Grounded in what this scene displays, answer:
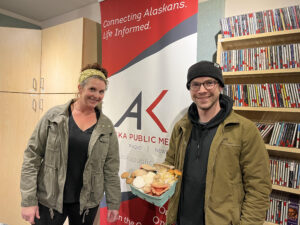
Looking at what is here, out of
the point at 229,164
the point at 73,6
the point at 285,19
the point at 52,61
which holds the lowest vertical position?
the point at 229,164

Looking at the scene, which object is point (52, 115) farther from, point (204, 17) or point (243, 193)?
point (204, 17)

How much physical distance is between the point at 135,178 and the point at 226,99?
675mm

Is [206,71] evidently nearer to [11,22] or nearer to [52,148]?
[52,148]

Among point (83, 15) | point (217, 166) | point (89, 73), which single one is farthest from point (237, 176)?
point (83, 15)

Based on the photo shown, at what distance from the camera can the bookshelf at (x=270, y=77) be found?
1.51 meters

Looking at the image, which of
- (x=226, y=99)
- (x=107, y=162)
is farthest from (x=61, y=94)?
(x=226, y=99)

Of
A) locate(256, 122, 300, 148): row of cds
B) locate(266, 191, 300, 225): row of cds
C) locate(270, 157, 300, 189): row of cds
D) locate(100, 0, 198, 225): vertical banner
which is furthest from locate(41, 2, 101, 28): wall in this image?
locate(266, 191, 300, 225): row of cds

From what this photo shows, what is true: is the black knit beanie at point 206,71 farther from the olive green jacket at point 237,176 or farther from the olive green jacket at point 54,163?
the olive green jacket at point 54,163

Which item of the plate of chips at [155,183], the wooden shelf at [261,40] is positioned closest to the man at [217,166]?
the plate of chips at [155,183]

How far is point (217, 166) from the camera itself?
1115 mm

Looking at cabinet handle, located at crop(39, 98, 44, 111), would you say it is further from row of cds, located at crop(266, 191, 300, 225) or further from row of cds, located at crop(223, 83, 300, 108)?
row of cds, located at crop(266, 191, 300, 225)

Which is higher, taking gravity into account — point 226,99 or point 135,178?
point 226,99

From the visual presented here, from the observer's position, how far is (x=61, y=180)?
132 centimetres

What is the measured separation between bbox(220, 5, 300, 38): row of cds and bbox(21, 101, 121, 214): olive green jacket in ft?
4.10
